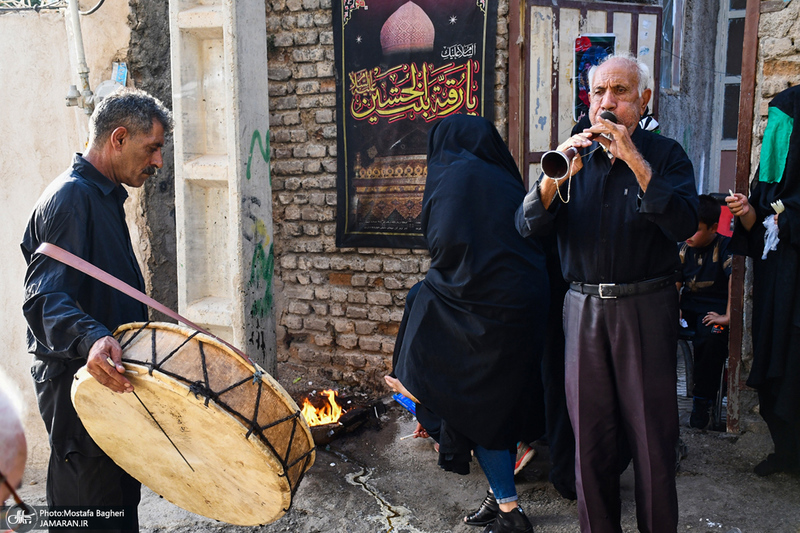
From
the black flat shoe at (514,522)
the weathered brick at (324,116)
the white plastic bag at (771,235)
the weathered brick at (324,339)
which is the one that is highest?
the weathered brick at (324,116)

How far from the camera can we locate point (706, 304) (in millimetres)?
4418

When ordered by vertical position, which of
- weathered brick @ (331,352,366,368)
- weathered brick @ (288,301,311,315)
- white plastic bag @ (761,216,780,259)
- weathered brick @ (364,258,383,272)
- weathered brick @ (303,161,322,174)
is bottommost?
weathered brick @ (331,352,366,368)

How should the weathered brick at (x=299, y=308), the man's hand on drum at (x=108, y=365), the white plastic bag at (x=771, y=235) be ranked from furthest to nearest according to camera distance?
the weathered brick at (x=299, y=308) < the white plastic bag at (x=771, y=235) < the man's hand on drum at (x=108, y=365)

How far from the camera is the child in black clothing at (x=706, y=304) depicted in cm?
418

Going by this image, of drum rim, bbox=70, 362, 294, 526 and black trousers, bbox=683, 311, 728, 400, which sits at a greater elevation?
drum rim, bbox=70, 362, 294, 526

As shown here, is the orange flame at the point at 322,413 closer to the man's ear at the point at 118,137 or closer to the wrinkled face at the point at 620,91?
the man's ear at the point at 118,137

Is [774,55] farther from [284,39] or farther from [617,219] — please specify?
[284,39]

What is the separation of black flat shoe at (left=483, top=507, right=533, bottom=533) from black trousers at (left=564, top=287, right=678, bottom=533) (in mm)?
402

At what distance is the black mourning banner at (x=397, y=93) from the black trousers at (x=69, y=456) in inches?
111

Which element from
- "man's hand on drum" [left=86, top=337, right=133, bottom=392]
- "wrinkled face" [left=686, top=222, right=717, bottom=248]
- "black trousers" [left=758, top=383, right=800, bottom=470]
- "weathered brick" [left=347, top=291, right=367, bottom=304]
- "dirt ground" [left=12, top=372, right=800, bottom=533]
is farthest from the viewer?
"weathered brick" [left=347, top=291, right=367, bottom=304]

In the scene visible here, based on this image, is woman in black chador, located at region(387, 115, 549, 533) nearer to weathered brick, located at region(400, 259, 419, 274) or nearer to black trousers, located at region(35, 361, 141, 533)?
black trousers, located at region(35, 361, 141, 533)

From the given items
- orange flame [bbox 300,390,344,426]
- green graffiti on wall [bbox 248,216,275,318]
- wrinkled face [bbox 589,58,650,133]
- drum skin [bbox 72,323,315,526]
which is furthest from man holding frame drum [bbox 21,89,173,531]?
wrinkled face [bbox 589,58,650,133]

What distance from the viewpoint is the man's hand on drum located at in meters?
2.23

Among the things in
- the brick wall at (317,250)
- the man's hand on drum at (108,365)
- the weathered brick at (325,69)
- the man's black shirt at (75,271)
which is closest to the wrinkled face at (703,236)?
the brick wall at (317,250)
